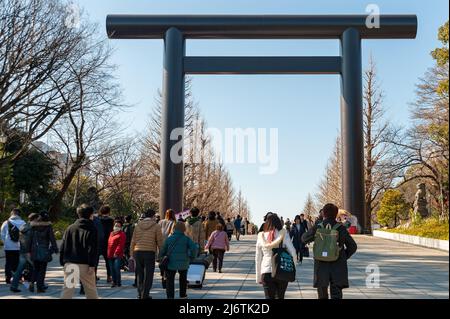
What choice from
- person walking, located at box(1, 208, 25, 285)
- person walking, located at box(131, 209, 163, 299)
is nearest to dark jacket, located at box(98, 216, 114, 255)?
person walking, located at box(1, 208, 25, 285)

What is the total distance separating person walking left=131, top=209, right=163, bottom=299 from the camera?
24.8 feet

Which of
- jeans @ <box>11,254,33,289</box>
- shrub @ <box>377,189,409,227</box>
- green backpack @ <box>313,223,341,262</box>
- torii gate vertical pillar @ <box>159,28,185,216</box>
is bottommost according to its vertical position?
jeans @ <box>11,254,33,289</box>

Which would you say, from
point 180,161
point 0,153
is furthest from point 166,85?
point 0,153

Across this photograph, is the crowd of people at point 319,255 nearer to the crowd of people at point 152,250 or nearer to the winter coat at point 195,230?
the crowd of people at point 152,250

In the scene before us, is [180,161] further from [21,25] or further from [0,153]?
[21,25]

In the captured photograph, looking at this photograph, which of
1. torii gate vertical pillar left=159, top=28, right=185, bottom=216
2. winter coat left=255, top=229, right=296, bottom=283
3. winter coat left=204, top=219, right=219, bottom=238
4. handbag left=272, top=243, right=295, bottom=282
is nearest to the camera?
handbag left=272, top=243, right=295, bottom=282

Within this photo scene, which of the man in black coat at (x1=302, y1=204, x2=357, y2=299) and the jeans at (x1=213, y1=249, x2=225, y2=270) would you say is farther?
the jeans at (x1=213, y1=249, x2=225, y2=270)

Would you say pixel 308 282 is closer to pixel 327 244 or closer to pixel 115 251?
pixel 115 251

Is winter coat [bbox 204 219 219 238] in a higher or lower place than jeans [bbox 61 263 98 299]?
higher

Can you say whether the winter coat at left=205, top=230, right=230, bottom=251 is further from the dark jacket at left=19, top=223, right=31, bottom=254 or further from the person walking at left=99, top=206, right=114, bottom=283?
the dark jacket at left=19, top=223, right=31, bottom=254

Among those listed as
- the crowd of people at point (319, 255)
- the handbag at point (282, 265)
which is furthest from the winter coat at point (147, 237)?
the handbag at point (282, 265)
